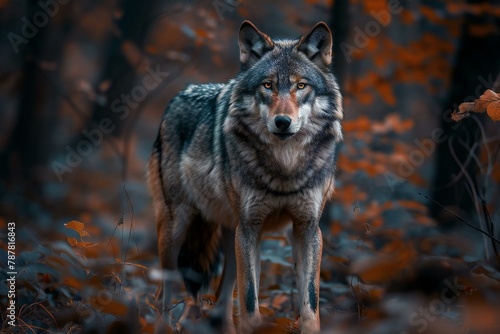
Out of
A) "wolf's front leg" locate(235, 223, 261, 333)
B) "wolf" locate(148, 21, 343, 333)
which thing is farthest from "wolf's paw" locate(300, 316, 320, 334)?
"wolf's front leg" locate(235, 223, 261, 333)

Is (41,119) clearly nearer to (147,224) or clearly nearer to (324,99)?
(147,224)

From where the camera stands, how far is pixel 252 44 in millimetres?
4371

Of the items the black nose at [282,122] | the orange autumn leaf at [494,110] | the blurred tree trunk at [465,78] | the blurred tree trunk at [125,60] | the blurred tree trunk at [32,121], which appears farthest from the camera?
the blurred tree trunk at [32,121]

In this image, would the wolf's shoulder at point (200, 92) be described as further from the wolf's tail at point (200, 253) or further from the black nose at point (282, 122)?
the black nose at point (282, 122)

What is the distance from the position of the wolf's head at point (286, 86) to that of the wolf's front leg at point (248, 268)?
65 centimetres

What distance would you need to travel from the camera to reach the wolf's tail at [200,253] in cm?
530

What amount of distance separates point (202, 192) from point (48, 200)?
6782mm

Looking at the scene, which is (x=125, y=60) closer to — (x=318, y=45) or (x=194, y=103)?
(x=194, y=103)

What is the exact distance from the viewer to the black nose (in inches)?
149

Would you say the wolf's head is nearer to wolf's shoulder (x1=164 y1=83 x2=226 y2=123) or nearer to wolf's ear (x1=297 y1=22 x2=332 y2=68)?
wolf's ear (x1=297 y1=22 x2=332 y2=68)

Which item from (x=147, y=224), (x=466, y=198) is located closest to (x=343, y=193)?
(x=466, y=198)

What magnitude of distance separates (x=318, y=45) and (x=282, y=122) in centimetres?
82

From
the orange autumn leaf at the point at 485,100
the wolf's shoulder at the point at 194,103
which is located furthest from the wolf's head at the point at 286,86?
the orange autumn leaf at the point at 485,100

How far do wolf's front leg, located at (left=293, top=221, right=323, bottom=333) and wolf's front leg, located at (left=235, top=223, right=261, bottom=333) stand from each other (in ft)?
0.94
